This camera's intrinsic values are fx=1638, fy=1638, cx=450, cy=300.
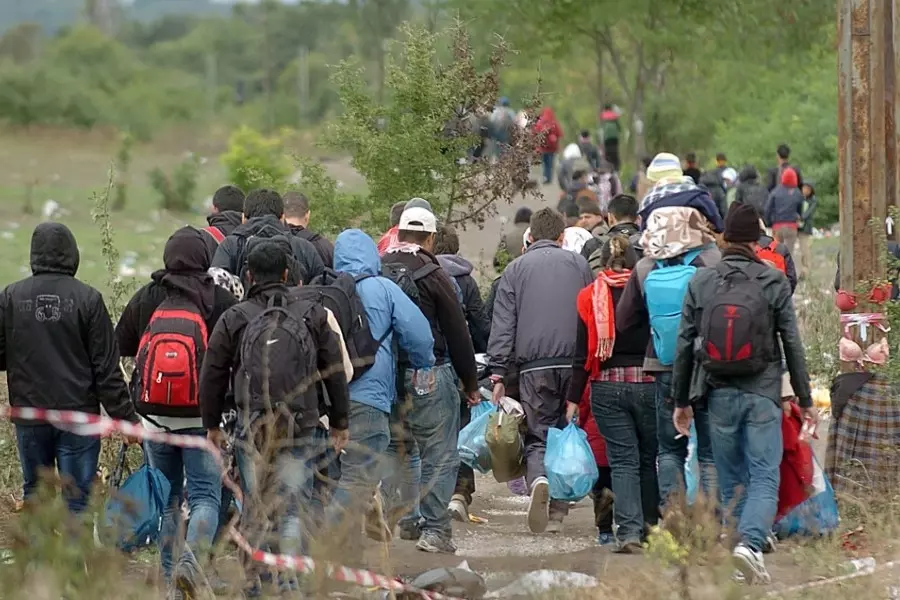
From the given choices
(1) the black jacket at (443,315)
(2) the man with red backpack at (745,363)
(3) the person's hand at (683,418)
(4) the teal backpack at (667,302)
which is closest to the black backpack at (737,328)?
(2) the man with red backpack at (745,363)

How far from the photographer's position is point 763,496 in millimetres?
7773

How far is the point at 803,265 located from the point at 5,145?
92.6 ft

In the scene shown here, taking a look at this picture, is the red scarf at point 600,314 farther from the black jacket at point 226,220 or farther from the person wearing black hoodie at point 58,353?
the black jacket at point 226,220

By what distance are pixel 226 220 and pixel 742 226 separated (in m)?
3.88

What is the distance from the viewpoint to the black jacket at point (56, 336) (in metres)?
7.73

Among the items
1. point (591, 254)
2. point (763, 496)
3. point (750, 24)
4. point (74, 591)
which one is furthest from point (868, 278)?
point (750, 24)

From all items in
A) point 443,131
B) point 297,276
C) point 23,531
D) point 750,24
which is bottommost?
point 23,531

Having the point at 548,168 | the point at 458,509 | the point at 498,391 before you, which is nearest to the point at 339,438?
the point at 498,391

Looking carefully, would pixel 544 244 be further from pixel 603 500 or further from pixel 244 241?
pixel 244 241

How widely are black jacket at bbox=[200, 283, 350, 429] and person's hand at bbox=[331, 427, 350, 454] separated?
21cm

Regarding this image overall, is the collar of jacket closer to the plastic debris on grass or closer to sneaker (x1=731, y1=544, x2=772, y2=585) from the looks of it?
the plastic debris on grass

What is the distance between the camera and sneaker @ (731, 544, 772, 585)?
7410 mm

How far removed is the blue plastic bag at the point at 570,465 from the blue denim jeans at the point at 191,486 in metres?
1.93

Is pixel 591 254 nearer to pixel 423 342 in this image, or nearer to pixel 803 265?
pixel 423 342
